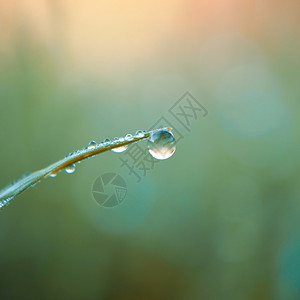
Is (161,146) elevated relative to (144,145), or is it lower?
lower

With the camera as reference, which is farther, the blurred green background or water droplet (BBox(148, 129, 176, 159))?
the blurred green background

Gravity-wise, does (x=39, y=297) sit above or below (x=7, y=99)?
below

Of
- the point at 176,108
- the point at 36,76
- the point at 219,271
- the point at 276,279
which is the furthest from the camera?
the point at 176,108

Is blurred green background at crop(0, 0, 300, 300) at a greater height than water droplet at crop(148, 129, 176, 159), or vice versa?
blurred green background at crop(0, 0, 300, 300)

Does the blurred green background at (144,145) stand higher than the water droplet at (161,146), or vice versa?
the blurred green background at (144,145)

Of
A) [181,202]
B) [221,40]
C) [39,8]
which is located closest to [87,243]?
Result: [181,202]

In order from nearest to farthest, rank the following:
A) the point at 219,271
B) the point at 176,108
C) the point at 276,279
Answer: the point at 276,279
the point at 219,271
the point at 176,108

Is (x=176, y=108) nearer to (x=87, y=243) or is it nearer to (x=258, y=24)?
(x=258, y=24)

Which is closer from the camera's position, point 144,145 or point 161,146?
point 161,146
